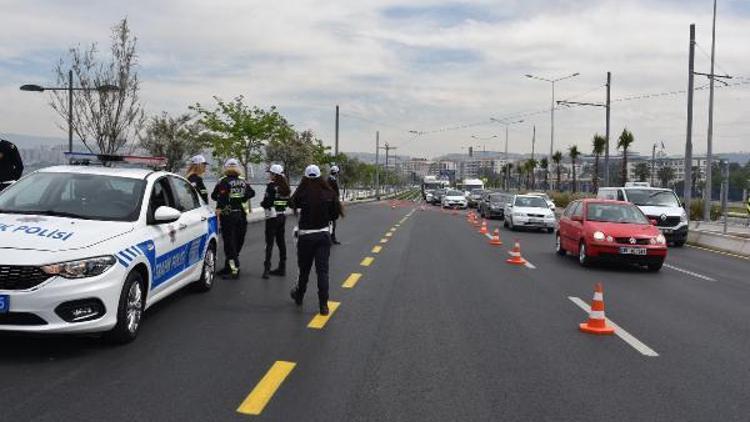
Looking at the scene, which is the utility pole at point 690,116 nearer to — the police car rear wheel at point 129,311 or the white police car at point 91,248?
the white police car at point 91,248

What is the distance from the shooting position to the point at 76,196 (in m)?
7.14

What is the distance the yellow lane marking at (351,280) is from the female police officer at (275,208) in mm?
1075

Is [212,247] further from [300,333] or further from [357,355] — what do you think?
[357,355]

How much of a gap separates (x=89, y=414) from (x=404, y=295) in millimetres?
5697

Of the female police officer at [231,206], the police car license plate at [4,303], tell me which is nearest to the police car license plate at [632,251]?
the female police officer at [231,206]

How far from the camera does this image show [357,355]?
6238 mm

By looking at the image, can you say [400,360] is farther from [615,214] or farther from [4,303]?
[615,214]

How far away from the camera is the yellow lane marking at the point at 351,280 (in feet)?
34.4

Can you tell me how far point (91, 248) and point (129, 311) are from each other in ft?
2.53

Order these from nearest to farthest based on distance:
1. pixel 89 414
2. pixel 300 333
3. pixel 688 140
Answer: pixel 89 414, pixel 300 333, pixel 688 140

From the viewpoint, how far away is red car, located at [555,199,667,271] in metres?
14.0

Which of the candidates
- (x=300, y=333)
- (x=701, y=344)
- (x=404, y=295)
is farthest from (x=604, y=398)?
(x=404, y=295)

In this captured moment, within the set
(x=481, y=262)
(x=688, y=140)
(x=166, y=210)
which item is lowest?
(x=481, y=262)

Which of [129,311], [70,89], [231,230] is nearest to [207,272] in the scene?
[231,230]
